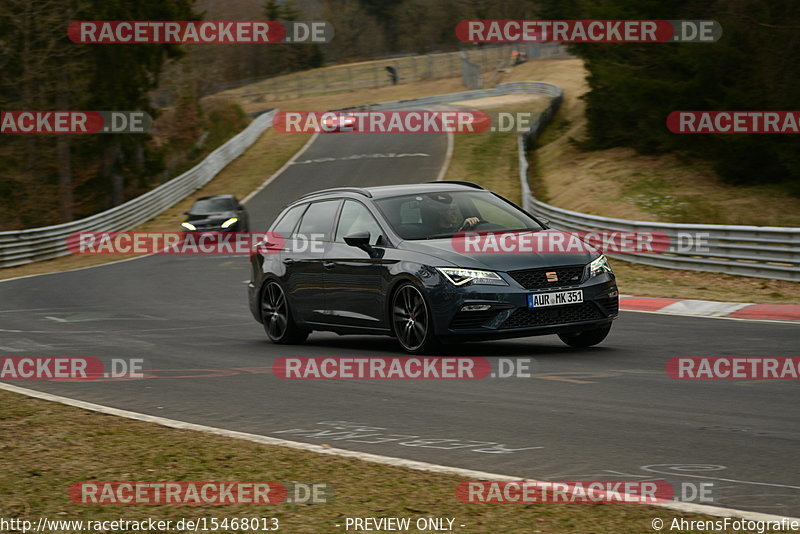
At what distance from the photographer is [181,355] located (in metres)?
12.5

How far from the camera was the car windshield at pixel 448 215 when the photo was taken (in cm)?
1143

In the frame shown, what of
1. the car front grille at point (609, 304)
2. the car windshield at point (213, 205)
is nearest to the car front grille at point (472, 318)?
the car front grille at point (609, 304)

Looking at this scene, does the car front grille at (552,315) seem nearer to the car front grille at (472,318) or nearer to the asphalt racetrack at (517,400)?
the car front grille at (472,318)

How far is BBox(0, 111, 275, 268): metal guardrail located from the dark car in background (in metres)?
4.21

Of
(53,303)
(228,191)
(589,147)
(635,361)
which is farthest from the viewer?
(228,191)

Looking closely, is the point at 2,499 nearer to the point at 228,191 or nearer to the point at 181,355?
the point at 181,355

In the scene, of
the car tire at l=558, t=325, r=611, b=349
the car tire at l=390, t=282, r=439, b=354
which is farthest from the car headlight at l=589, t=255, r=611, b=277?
the car tire at l=390, t=282, r=439, b=354

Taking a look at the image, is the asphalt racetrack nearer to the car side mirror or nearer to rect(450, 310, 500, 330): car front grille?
rect(450, 310, 500, 330): car front grille

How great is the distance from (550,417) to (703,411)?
3.43 feet

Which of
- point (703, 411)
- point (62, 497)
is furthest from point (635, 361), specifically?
point (62, 497)

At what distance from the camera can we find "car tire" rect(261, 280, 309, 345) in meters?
13.2

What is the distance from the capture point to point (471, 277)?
10.4m

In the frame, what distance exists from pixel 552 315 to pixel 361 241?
2121 mm

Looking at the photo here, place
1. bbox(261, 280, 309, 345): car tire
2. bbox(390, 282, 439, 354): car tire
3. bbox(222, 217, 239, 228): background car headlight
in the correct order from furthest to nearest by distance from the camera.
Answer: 1. bbox(222, 217, 239, 228): background car headlight
2. bbox(261, 280, 309, 345): car tire
3. bbox(390, 282, 439, 354): car tire
